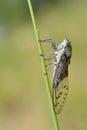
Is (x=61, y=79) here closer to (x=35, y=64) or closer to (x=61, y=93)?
(x=61, y=93)

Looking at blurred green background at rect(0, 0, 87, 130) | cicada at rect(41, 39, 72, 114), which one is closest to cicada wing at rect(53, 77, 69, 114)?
cicada at rect(41, 39, 72, 114)


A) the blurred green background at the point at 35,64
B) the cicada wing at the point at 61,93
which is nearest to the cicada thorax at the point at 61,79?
the cicada wing at the point at 61,93

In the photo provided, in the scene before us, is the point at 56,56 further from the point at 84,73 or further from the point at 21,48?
the point at 21,48

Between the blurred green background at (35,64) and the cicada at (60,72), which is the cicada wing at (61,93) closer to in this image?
the cicada at (60,72)

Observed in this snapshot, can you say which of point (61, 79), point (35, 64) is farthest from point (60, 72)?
point (35, 64)

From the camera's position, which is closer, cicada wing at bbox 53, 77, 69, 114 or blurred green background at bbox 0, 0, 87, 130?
cicada wing at bbox 53, 77, 69, 114

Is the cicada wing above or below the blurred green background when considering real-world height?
above

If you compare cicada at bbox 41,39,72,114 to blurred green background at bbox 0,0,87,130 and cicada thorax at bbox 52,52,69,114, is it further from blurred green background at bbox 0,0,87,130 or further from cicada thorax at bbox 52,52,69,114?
blurred green background at bbox 0,0,87,130

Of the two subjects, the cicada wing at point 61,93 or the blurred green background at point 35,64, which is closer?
the cicada wing at point 61,93

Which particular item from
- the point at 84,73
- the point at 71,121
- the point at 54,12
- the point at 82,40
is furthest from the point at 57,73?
the point at 54,12

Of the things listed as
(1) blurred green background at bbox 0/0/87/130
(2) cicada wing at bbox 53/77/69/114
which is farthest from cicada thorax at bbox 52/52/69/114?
(1) blurred green background at bbox 0/0/87/130
